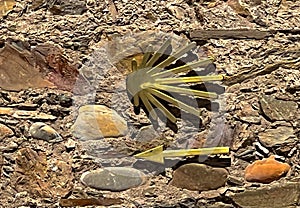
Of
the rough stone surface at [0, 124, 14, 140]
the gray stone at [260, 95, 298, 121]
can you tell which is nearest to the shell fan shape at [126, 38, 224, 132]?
the gray stone at [260, 95, 298, 121]

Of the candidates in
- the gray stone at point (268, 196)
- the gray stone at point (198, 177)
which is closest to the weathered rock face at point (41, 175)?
the gray stone at point (198, 177)

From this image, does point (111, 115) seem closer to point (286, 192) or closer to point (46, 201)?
point (46, 201)

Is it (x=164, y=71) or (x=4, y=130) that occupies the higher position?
(x=164, y=71)

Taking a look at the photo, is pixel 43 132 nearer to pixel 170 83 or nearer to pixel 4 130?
pixel 4 130

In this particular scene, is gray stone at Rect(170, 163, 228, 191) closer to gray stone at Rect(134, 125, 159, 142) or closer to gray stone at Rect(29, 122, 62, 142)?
gray stone at Rect(134, 125, 159, 142)

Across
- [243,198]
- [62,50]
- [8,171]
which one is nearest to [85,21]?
[62,50]

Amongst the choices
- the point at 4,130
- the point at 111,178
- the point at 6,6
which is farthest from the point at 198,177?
the point at 6,6

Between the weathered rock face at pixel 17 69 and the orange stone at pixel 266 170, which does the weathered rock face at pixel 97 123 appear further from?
the orange stone at pixel 266 170
